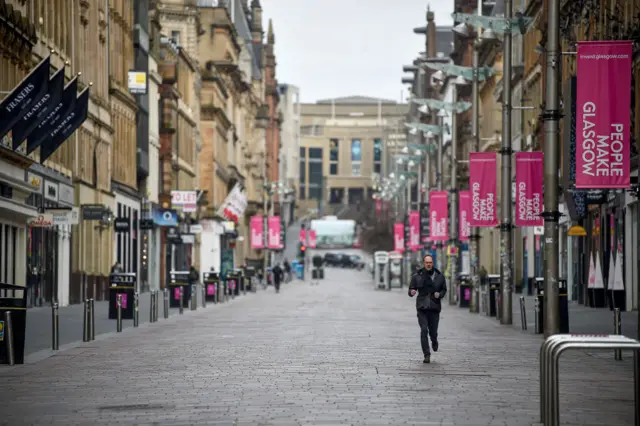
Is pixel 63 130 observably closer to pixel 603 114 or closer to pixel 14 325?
pixel 14 325

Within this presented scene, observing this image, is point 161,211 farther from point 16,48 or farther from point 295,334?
point 295,334

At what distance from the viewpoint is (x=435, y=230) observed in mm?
72312

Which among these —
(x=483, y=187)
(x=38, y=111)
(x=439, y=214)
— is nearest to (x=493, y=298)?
(x=483, y=187)

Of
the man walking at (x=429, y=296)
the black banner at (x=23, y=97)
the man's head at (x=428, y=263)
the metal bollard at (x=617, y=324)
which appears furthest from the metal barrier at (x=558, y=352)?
the black banner at (x=23, y=97)

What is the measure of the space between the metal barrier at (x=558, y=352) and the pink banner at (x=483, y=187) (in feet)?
105

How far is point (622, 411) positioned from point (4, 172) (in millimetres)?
27551

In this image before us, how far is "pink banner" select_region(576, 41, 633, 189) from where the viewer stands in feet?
81.5

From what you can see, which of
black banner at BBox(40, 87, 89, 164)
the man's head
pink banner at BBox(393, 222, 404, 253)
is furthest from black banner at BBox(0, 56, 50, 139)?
pink banner at BBox(393, 222, 404, 253)

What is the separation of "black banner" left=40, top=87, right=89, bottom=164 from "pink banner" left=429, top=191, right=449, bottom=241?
2868 cm

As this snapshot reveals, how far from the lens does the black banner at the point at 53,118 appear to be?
41.4m

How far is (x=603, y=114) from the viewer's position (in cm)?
2545

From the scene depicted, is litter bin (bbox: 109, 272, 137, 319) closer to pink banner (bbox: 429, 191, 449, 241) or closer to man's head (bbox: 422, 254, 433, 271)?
man's head (bbox: 422, 254, 433, 271)

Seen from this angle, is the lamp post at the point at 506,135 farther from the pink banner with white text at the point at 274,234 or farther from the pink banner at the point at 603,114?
the pink banner with white text at the point at 274,234

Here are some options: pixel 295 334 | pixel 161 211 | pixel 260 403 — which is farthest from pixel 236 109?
pixel 260 403
